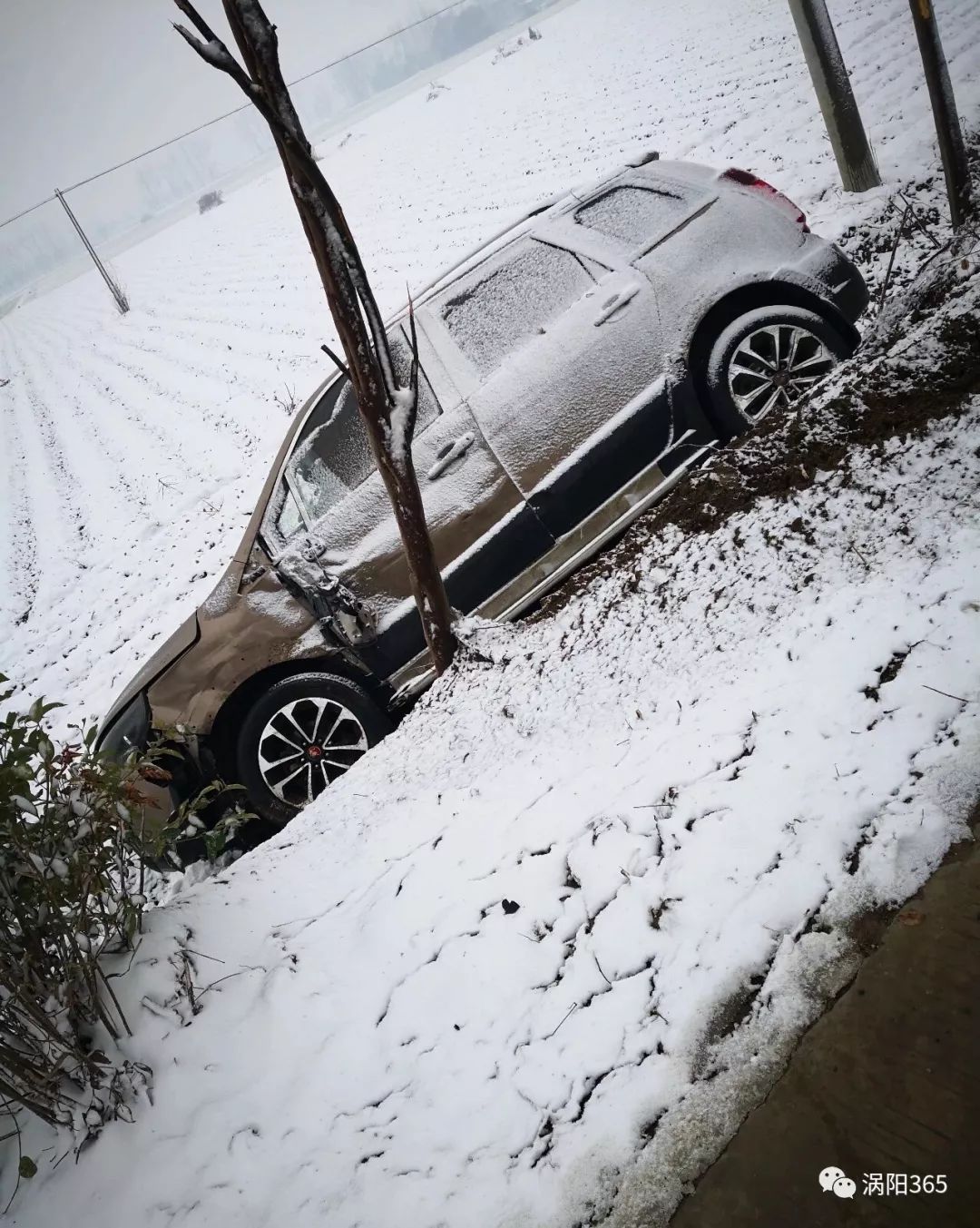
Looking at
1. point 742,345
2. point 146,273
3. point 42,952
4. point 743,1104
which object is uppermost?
point 146,273

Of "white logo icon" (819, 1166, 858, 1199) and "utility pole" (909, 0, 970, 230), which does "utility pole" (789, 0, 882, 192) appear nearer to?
"utility pole" (909, 0, 970, 230)

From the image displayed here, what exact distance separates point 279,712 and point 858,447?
264 centimetres

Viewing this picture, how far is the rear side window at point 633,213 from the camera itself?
11.2ft

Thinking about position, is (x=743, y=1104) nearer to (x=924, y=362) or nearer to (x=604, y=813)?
(x=604, y=813)

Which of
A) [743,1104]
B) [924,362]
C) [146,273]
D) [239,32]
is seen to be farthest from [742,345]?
[146,273]

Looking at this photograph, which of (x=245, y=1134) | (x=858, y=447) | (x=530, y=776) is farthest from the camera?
(x=858, y=447)

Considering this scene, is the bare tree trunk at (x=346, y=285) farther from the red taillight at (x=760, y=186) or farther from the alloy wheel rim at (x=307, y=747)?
the red taillight at (x=760, y=186)

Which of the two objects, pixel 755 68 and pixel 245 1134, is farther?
pixel 755 68

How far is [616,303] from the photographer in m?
3.28

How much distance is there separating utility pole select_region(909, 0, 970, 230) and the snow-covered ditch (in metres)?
3.02

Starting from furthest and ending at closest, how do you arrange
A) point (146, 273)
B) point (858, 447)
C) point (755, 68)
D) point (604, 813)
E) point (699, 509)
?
point (146, 273)
point (755, 68)
point (699, 509)
point (858, 447)
point (604, 813)

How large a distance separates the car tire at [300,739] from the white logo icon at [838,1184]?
2378 millimetres

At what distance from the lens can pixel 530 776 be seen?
2426mm

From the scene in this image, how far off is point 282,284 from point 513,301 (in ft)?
41.7
